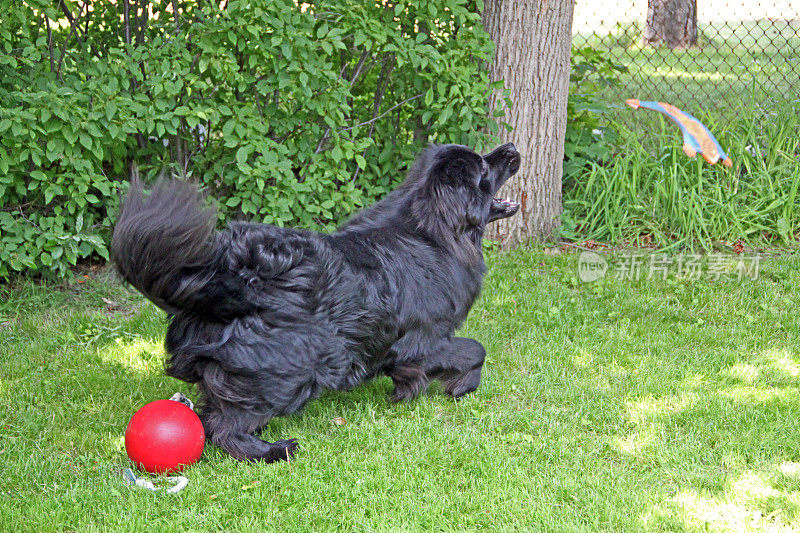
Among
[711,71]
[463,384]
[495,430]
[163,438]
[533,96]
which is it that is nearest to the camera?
[163,438]

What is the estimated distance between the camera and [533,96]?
5664 mm

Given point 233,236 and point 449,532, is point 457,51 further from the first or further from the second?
point 449,532

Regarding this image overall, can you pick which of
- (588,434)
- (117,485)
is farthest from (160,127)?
(588,434)

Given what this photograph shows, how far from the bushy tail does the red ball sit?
41 centimetres

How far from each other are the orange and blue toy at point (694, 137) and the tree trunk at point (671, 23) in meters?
→ 4.38

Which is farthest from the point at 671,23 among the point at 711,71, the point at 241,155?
the point at 241,155

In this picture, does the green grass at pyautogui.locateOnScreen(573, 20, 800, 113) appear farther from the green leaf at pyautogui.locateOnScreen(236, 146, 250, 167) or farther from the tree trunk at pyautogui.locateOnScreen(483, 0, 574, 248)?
the green leaf at pyautogui.locateOnScreen(236, 146, 250, 167)

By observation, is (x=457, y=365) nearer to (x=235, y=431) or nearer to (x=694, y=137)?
(x=235, y=431)

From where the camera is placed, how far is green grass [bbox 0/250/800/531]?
9.10 feet

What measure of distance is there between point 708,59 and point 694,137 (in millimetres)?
3078

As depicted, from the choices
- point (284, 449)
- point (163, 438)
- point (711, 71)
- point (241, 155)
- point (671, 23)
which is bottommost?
point (284, 449)

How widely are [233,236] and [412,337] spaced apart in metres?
0.96

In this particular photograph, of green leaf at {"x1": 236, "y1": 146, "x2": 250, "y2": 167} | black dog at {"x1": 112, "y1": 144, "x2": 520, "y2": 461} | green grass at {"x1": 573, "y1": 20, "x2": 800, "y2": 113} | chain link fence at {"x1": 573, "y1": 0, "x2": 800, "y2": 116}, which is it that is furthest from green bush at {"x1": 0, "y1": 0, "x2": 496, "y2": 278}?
chain link fence at {"x1": 573, "y1": 0, "x2": 800, "y2": 116}

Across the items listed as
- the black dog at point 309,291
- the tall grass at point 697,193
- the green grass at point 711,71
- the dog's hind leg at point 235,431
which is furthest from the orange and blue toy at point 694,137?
the dog's hind leg at point 235,431
